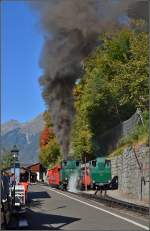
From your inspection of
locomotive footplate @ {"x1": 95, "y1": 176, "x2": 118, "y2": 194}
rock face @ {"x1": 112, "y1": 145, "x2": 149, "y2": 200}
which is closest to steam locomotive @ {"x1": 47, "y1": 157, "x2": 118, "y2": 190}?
locomotive footplate @ {"x1": 95, "y1": 176, "x2": 118, "y2": 194}

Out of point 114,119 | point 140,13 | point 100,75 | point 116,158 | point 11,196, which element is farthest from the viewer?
point 114,119

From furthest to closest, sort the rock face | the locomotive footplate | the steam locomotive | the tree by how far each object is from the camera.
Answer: the steam locomotive, the locomotive footplate, the tree, the rock face

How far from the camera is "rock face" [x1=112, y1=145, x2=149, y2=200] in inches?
1062

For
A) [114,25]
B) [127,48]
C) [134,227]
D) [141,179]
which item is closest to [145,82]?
[141,179]

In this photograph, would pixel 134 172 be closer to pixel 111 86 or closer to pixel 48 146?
A: pixel 111 86

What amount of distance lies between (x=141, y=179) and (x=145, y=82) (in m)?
5.02

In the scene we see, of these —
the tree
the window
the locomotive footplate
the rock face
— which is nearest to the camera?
the rock face

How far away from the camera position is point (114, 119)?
51.2 metres

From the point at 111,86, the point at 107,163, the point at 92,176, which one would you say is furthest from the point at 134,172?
the point at 107,163

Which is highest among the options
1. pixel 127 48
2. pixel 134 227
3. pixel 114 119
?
pixel 127 48

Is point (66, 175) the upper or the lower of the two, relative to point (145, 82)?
lower

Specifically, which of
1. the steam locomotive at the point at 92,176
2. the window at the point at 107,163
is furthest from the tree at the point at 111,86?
the steam locomotive at the point at 92,176

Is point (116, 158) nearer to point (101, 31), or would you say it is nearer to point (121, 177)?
point (121, 177)

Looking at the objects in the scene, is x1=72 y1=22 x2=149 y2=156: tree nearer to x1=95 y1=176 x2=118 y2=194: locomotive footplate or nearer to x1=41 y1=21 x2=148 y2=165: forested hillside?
x1=41 y1=21 x2=148 y2=165: forested hillside
